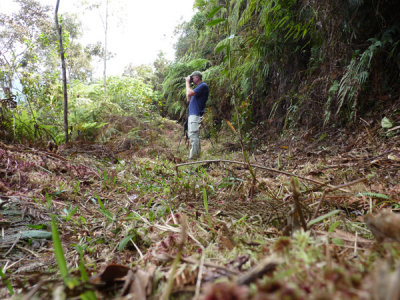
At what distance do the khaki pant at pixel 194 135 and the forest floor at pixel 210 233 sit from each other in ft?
5.04

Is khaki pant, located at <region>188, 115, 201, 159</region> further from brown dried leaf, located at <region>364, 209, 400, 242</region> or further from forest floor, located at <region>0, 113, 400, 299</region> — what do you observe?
brown dried leaf, located at <region>364, 209, 400, 242</region>

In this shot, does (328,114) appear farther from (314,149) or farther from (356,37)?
(356,37)

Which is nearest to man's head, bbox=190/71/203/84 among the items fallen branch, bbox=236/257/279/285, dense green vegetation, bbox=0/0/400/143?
dense green vegetation, bbox=0/0/400/143

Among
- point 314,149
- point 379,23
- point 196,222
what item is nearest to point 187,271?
point 196,222

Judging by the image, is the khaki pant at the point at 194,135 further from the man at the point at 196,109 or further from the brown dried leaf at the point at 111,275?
the brown dried leaf at the point at 111,275

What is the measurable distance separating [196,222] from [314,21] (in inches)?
125

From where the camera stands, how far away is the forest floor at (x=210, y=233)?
355mm

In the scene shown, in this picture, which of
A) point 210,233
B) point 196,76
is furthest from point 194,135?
point 210,233

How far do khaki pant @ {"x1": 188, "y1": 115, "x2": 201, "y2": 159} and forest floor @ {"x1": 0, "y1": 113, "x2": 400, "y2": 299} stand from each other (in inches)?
60.4

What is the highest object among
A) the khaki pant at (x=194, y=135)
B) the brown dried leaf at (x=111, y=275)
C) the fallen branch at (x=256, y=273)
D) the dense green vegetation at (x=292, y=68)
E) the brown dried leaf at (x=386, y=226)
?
the dense green vegetation at (x=292, y=68)

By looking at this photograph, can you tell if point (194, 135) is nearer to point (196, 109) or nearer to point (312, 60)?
point (196, 109)

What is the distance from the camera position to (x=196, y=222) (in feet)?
3.10

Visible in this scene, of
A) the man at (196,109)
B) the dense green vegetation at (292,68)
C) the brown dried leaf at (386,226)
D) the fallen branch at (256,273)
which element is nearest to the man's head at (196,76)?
the man at (196,109)

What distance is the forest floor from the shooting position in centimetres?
35
